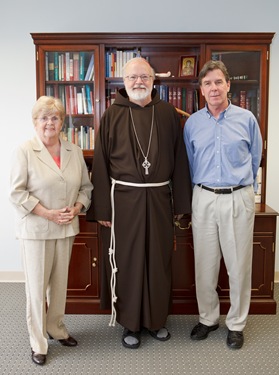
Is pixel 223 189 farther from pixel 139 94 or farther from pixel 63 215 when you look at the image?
pixel 63 215

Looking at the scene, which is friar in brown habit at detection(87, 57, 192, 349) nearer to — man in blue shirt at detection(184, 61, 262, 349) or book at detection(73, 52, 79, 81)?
man in blue shirt at detection(184, 61, 262, 349)

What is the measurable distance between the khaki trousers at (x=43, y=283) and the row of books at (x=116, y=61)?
144 centimetres

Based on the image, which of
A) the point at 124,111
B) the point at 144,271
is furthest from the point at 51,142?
the point at 144,271

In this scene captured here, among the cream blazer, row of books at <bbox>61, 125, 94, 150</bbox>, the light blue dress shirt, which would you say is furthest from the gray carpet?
row of books at <bbox>61, 125, 94, 150</bbox>

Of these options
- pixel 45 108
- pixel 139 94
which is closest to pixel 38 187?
pixel 45 108

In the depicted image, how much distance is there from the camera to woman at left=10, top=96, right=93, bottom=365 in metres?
2.27

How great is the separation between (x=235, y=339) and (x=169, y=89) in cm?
194

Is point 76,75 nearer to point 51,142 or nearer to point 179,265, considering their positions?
point 51,142

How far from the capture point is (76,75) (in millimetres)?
3234

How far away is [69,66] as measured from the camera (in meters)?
3.22

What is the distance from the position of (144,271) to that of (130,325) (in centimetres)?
36

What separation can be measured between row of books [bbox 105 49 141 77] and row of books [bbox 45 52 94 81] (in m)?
0.13

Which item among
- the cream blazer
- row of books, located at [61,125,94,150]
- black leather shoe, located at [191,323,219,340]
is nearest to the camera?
the cream blazer

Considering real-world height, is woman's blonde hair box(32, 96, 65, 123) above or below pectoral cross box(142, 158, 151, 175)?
above
